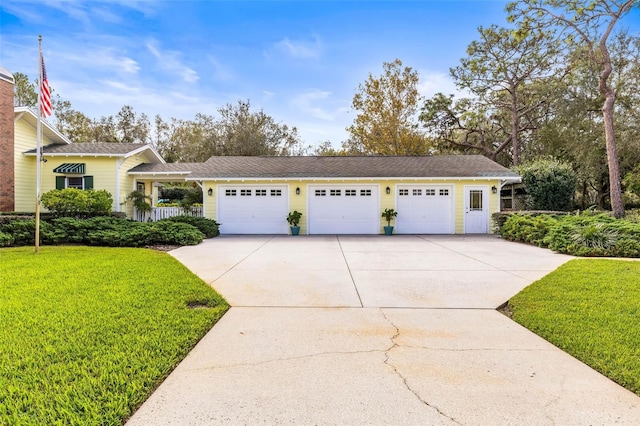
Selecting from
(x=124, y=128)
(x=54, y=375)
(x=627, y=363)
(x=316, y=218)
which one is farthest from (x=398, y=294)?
(x=124, y=128)

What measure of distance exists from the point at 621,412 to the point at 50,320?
498cm

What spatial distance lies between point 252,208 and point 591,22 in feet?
51.4

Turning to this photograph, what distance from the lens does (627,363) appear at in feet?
9.02

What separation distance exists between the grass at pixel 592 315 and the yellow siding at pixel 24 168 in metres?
17.7

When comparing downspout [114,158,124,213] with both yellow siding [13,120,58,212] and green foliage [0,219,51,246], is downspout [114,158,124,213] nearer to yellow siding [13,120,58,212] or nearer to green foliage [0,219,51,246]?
yellow siding [13,120,58,212]

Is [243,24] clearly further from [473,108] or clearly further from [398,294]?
[473,108]

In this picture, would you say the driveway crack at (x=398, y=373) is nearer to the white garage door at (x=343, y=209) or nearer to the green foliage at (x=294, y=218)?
the green foliage at (x=294, y=218)

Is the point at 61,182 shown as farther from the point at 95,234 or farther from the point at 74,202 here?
the point at 95,234

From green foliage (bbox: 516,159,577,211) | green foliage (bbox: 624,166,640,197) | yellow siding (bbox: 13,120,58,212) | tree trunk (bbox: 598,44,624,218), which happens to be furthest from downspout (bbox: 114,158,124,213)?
green foliage (bbox: 624,166,640,197)

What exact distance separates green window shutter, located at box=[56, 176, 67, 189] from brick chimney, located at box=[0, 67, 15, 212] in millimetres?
1435

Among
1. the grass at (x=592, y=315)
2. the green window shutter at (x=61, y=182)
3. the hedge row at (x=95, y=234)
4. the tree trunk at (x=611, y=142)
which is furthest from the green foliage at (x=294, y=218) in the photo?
the tree trunk at (x=611, y=142)

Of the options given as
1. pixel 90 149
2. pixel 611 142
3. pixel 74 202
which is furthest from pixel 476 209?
pixel 90 149

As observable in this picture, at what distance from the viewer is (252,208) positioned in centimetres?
1403

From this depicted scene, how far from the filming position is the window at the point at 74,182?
47.5ft
